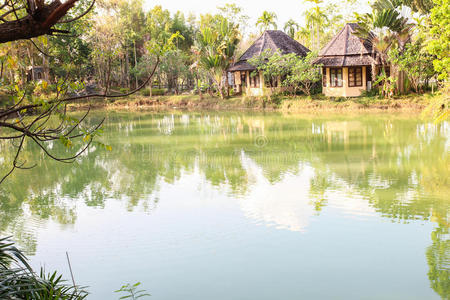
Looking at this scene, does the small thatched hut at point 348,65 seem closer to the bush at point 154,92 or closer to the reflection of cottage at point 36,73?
the bush at point 154,92

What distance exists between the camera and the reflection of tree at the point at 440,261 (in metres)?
5.59

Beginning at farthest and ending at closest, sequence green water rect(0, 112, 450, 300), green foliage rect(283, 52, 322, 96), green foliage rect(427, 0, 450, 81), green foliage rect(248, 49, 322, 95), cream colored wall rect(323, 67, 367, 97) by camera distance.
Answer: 1. green foliage rect(248, 49, 322, 95)
2. green foliage rect(283, 52, 322, 96)
3. cream colored wall rect(323, 67, 367, 97)
4. green foliage rect(427, 0, 450, 81)
5. green water rect(0, 112, 450, 300)

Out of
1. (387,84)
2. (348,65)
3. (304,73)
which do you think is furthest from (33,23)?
(304,73)

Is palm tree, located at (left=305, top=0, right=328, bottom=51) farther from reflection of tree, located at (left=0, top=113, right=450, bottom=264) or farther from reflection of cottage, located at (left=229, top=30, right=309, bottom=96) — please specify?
reflection of tree, located at (left=0, top=113, right=450, bottom=264)

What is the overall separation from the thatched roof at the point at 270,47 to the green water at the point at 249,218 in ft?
48.8

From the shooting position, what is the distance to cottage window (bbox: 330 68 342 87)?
2692cm

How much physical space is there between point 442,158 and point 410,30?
46.1 feet

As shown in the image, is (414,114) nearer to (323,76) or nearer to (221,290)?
(323,76)

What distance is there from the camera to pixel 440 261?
625 cm

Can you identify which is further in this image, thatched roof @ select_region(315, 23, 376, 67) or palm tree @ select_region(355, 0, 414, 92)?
thatched roof @ select_region(315, 23, 376, 67)

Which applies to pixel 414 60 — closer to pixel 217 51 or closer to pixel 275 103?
pixel 275 103

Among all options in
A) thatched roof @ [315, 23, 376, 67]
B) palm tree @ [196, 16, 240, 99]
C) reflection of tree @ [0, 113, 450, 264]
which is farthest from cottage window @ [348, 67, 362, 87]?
palm tree @ [196, 16, 240, 99]

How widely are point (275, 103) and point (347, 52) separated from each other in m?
4.86

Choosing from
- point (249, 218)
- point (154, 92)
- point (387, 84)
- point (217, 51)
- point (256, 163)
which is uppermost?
point (217, 51)
